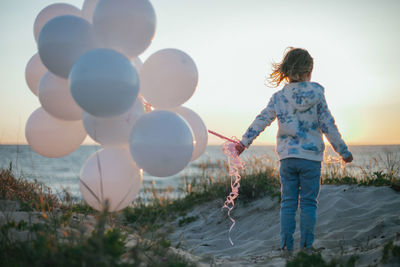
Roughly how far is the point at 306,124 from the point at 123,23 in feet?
6.30

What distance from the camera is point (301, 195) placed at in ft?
9.97

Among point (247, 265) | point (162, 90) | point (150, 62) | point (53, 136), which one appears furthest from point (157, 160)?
point (247, 265)

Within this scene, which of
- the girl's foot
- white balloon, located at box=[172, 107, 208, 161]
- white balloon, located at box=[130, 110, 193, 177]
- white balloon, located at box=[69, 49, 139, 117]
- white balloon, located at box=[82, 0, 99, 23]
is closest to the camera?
white balloon, located at box=[69, 49, 139, 117]

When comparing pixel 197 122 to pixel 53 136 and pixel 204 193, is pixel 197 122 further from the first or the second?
pixel 204 193

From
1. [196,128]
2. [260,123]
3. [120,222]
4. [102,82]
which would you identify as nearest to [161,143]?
[102,82]

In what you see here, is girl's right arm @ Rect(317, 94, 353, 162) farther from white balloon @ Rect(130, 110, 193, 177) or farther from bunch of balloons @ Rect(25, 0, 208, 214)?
white balloon @ Rect(130, 110, 193, 177)

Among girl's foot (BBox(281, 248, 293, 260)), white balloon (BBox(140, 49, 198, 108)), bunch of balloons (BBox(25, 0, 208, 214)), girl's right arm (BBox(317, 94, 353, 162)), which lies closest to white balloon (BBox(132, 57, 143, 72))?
bunch of balloons (BBox(25, 0, 208, 214))

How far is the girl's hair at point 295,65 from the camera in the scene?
10.2ft

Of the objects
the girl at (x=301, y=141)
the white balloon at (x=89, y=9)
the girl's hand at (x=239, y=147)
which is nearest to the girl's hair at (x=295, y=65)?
the girl at (x=301, y=141)

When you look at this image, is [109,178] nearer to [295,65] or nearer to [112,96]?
[112,96]

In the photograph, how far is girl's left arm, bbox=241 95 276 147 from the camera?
315cm

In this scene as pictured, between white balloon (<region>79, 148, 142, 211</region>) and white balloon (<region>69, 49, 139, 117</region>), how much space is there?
1.37ft

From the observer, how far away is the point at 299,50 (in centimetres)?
317

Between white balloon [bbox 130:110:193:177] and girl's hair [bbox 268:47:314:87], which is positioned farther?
girl's hair [bbox 268:47:314:87]
